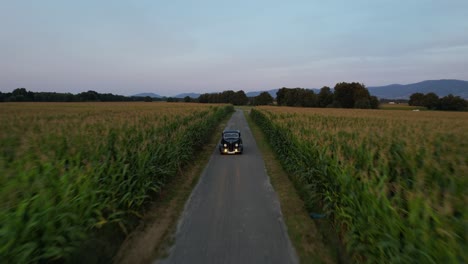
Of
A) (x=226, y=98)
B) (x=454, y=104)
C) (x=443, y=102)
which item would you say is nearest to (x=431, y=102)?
(x=443, y=102)

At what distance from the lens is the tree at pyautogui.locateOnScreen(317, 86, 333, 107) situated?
83.5 metres

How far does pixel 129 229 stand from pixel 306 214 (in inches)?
173

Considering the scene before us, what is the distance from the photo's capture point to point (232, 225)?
5.88 metres

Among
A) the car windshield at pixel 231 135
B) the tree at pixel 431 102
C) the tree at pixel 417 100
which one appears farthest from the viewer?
the tree at pixel 417 100

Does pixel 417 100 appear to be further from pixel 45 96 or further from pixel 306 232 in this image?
pixel 45 96

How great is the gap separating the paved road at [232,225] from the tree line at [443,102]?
73800 millimetres

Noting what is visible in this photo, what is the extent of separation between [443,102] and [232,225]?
80.5m

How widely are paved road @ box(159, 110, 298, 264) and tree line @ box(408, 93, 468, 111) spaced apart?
242 feet

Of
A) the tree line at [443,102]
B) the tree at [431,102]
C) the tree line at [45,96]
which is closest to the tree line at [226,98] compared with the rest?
the tree line at [45,96]

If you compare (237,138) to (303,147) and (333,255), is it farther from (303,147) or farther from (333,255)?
(333,255)

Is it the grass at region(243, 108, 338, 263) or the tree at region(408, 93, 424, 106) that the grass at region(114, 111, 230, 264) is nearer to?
the grass at region(243, 108, 338, 263)

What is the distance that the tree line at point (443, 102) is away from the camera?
198 ft

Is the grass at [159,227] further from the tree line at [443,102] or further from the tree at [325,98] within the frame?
the tree at [325,98]

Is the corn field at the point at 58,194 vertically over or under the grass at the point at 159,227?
over
